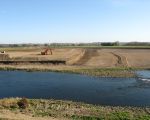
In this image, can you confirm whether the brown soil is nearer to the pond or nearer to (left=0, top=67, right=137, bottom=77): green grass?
(left=0, top=67, right=137, bottom=77): green grass

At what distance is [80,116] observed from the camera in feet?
78.8

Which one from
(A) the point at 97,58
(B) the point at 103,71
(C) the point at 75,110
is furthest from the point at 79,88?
(A) the point at 97,58

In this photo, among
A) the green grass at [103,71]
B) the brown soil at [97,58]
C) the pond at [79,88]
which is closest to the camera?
the pond at [79,88]

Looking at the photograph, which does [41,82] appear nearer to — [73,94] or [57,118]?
[73,94]

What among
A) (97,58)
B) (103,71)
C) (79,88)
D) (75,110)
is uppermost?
(97,58)

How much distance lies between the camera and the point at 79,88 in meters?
37.2

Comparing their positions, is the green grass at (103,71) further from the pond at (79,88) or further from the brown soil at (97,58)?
the brown soil at (97,58)

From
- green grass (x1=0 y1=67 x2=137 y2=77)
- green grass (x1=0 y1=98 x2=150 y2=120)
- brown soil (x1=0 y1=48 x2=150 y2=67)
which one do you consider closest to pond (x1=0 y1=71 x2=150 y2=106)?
green grass (x1=0 y1=67 x2=137 y2=77)

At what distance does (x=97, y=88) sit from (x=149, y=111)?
37.6 feet

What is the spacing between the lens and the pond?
31612 mm

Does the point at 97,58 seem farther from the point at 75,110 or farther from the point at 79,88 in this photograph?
the point at 75,110

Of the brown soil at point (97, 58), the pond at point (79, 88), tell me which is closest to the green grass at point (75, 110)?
the pond at point (79, 88)

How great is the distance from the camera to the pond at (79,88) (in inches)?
1245

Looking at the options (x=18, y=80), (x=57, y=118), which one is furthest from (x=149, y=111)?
(x=18, y=80)
